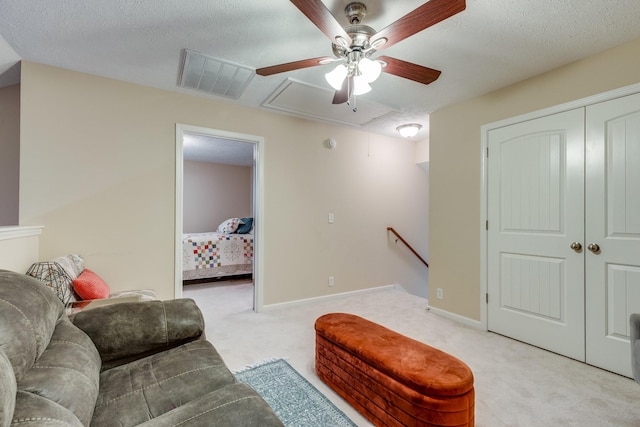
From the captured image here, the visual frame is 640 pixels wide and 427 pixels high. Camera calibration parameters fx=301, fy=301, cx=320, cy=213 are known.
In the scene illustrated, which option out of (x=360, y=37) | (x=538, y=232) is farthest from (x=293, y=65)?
(x=538, y=232)

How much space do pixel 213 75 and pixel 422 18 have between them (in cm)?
185

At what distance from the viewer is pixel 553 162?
8.02ft

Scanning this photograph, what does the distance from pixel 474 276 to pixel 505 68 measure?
1.89 m

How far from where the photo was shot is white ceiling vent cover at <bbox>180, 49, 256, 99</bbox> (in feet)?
7.73

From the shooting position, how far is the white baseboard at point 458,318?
Result: 2.94m

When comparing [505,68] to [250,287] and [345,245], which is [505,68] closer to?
[345,245]

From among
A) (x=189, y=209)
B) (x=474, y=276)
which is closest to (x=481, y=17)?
(x=474, y=276)

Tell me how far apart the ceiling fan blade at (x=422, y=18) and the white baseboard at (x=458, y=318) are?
8.75 ft

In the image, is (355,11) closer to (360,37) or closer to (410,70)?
(360,37)

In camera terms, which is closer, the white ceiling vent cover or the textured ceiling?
the textured ceiling

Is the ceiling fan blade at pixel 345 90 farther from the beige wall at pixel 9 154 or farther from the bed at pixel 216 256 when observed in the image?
the bed at pixel 216 256

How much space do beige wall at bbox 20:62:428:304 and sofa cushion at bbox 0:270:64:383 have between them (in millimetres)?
1626

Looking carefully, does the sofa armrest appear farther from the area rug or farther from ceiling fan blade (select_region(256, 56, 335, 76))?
ceiling fan blade (select_region(256, 56, 335, 76))

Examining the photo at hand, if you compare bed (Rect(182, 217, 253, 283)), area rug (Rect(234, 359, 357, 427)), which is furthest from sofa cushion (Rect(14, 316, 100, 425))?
bed (Rect(182, 217, 253, 283))
